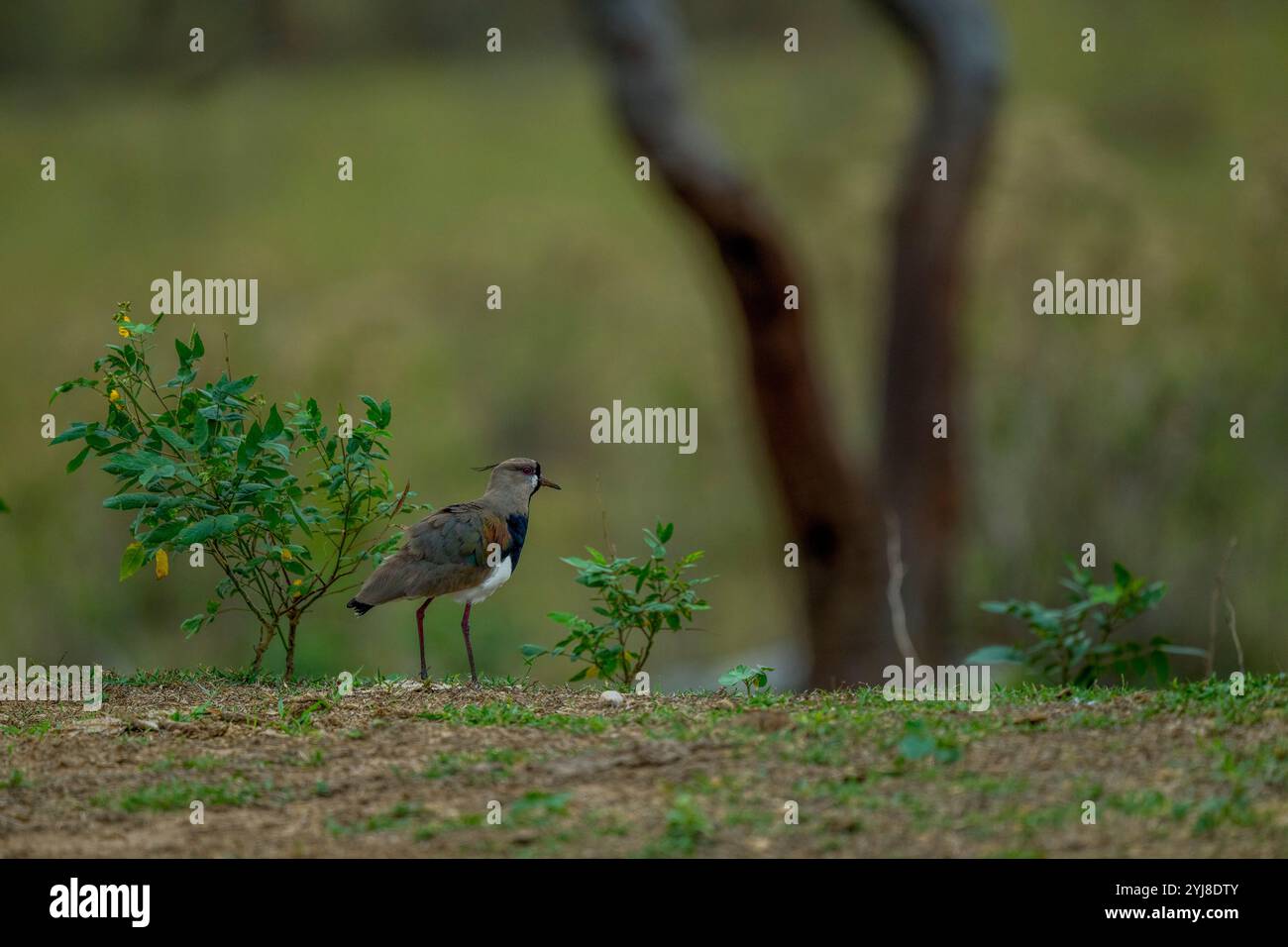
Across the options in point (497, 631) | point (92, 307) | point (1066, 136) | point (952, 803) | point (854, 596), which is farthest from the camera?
point (92, 307)

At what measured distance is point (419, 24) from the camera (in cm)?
1739

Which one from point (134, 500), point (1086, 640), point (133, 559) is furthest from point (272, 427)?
point (1086, 640)

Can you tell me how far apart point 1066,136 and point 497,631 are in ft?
20.4

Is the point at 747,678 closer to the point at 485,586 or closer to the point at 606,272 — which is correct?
the point at 485,586

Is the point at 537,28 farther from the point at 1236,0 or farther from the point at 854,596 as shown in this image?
the point at 854,596

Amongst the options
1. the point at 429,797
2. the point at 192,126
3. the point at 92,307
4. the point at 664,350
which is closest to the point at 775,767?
the point at 429,797

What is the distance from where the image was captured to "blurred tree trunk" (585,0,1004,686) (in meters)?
7.70

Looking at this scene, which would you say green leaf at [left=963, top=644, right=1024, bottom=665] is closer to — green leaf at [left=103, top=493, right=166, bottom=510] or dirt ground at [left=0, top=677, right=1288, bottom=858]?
dirt ground at [left=0, top=677, right=1288, bottom=858]

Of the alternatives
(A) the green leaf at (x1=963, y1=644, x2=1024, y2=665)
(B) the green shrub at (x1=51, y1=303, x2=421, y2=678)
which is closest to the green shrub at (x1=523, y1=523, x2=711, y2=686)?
(B) the green shrub at (x1=51, y1=303, x2=421, y2=678)

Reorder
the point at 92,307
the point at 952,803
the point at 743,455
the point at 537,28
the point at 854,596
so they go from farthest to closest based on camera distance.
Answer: the point at 537,28 < the point at 92,307 < the point at 743,455 < the point at 854,596 < the point at 952,803

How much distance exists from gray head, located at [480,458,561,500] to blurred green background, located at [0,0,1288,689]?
662 millimetres

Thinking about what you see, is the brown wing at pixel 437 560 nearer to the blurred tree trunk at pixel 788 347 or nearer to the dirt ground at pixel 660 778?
the dirt ground at pixel 660 778

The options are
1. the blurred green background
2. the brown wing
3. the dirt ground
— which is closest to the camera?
the dirt ground

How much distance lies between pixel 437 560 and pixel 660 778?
1.70 m
